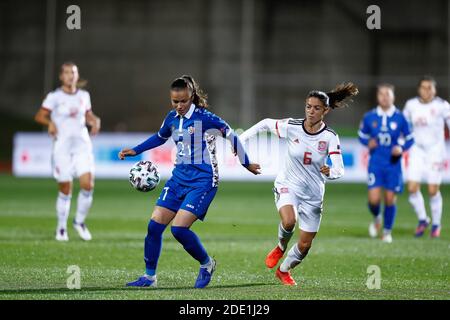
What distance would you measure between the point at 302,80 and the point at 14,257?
57.2ft

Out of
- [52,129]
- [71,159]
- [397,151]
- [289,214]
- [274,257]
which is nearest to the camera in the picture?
[289,214]

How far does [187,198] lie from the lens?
837cm

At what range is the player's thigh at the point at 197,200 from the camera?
833 centimetres

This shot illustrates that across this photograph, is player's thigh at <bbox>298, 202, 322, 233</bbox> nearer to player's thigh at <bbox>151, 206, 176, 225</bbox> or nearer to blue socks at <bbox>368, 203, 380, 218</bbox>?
player's thigh at <bbox>151, 206, 176, 225</bbox>

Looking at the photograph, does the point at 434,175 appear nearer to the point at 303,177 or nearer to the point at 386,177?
the point at 386,177

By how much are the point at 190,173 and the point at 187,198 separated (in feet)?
0.79

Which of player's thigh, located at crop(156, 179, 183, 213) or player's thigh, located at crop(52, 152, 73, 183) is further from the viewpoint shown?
player's thigh, located at crop(52, 152, 73, 183)

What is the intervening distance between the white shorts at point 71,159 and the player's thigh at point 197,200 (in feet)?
16.3

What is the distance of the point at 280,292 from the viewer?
27.2ft

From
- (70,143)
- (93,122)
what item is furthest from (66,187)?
(93,122)

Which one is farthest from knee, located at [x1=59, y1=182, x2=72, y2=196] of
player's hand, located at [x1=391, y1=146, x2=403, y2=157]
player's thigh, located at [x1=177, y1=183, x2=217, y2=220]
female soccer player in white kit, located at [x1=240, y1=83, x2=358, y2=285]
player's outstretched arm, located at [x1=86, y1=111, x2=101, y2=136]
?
player's thigh, located at [x1=177, y1=183, x2=217, y2=220]

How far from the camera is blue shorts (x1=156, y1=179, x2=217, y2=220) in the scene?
27.3ft
